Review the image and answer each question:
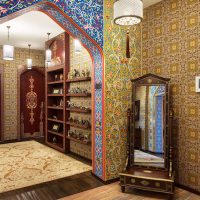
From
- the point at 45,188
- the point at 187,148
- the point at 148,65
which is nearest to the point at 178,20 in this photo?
the point at 148,65

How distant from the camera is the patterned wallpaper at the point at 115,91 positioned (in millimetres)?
3572

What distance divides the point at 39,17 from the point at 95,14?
1.60 meters

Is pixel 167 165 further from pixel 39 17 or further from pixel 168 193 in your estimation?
pixel 39 17

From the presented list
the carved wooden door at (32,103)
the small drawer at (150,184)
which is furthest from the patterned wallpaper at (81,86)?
the carved wooden door at (32,103)

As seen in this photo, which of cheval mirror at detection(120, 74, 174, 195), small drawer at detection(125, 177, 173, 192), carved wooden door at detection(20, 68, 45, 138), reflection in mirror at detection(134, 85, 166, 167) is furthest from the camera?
carved wooden door at detection(20, 68, 45, 138)

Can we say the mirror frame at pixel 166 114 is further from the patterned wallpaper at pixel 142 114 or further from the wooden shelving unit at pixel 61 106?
the wooden shelving unit at pixel 61 106

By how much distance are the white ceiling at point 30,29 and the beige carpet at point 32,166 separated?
3049 millimetres

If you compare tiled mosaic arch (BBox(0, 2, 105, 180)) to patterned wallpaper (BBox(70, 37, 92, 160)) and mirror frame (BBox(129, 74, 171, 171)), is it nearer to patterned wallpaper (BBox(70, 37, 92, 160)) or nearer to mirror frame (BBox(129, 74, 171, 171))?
mirror frame (BBox(129, 74, 171, 171))

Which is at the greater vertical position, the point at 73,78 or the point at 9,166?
the point at 73,78

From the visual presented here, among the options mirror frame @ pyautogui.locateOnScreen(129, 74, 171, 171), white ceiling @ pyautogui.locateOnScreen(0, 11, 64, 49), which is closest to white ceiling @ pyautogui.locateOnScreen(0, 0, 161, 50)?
white ceiling @ pyautogui.locateOnScreen(0, 11, 64, 49)

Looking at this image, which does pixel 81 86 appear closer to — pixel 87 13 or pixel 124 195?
pixel 87 13

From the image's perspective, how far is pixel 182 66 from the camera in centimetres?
341

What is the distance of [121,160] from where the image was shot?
3758 mm

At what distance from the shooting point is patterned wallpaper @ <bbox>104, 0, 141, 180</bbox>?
3572mm
